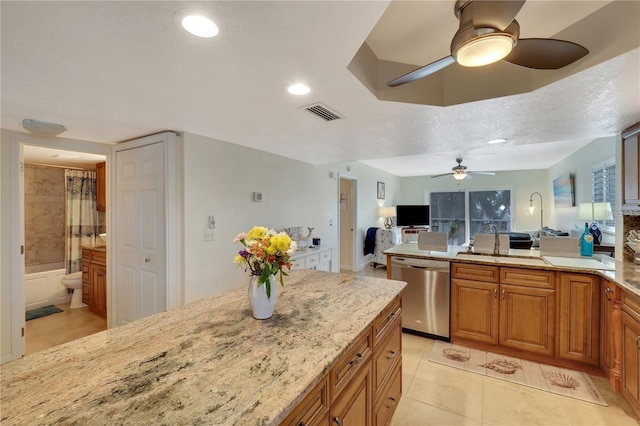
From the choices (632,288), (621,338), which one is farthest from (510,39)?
(621,338)

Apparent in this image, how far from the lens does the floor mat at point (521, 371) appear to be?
6.99 ft

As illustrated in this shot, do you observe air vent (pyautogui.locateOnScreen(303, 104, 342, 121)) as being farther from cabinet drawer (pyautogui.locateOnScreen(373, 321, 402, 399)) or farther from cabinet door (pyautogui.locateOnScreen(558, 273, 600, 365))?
cabinet door (pyautogui.locateOnScreen(558, 273, 600, 365))

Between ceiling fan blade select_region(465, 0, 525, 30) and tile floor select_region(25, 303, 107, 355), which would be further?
tile floor select_region(25, 303, 107, 355)

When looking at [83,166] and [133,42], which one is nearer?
[133,42]

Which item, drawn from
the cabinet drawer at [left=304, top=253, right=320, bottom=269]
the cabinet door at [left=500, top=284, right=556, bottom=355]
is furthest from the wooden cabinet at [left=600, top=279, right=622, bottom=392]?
A: the cabinet drawer at [left=304, top=253, right=320, bottom=269]

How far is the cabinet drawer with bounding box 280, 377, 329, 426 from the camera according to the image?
0.86 meters

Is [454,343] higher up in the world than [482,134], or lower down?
lower down

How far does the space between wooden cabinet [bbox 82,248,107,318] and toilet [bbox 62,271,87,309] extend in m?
0.06

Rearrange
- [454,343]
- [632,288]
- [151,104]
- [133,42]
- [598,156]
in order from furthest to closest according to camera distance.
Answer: [598,156] < [454,343] < [151,104] < [632,288] < [133,42]

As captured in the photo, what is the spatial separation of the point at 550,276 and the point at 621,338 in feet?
1.90

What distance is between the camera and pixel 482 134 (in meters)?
2.63

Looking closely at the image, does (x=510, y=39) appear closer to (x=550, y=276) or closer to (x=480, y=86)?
(x=480, y=86)

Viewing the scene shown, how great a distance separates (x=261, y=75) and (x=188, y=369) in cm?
142

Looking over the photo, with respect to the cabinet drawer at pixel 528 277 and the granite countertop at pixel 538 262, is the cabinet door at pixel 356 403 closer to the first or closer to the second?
the granite countertop at pixel 538 262
